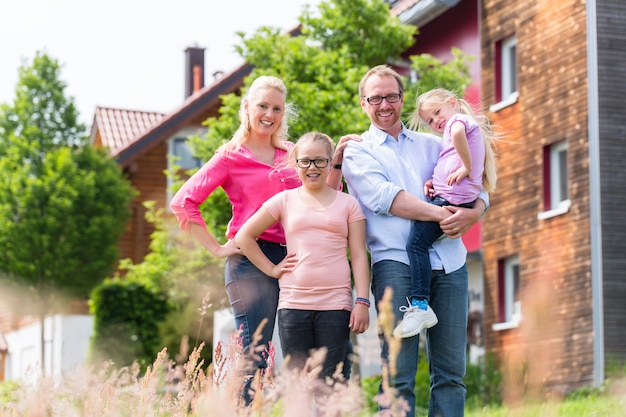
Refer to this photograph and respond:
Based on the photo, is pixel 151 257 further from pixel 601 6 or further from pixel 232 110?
pixel 601 6

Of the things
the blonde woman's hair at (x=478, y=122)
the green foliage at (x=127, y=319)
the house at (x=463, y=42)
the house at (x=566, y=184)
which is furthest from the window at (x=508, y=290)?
the blonde woman's hair at (x=478, y=122)

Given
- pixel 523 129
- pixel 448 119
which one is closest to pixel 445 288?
pixel 448 119

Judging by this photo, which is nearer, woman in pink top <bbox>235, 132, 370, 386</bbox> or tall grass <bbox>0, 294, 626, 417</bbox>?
tall grass <bbox>0, 294, 626, 417</bbox>

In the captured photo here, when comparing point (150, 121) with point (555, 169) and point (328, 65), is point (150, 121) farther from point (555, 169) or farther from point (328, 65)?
point (555, 169)

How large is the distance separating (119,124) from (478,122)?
41073mm

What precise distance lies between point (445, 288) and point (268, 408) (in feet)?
7.02

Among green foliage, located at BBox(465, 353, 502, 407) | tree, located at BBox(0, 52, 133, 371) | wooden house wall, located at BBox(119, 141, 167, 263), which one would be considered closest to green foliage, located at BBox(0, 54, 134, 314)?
tree, located at BBox(0, 52, 133, 371)

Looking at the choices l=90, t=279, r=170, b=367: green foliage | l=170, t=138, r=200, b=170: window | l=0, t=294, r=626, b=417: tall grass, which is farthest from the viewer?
l=170, t=138, r=200, b=170: window

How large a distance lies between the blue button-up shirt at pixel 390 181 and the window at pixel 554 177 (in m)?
15.7

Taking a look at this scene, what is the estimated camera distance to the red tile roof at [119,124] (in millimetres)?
45594

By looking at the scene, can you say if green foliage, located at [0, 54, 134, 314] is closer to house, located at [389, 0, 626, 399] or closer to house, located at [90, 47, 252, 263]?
house, located at [90, 47, 252, 263]

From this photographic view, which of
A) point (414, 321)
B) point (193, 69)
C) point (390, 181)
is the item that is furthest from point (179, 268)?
point (193, 69)

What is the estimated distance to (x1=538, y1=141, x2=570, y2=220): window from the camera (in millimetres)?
21844

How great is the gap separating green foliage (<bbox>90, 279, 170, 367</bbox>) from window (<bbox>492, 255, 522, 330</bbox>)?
40.0 ft
